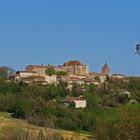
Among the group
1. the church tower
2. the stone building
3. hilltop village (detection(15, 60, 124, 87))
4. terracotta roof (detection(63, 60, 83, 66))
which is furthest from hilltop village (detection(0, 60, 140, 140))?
the church tower

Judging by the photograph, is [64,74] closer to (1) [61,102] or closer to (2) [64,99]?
(2) [64,99]

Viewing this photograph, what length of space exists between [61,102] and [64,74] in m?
29.0

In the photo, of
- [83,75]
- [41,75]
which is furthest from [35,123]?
[83,75]

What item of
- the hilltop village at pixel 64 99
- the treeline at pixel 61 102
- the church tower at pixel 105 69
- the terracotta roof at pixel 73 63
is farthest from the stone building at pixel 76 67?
the treeline at pixel 61 102

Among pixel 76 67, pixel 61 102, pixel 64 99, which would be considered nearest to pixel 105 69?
pixel 76 67

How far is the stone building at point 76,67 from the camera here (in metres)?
112

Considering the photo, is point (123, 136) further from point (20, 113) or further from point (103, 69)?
point (103, 69)

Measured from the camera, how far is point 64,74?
330 feet

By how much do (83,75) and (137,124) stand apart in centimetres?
8758

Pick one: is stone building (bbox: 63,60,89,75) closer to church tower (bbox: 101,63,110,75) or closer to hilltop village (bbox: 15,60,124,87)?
hilltop village (bbox: 15,60,124,87)

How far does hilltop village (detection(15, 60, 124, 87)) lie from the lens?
298 feet

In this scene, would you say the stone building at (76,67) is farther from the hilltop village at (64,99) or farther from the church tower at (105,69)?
the hilltop village at (64,99)

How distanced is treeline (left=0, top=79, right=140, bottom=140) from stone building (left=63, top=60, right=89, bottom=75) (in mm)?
23007

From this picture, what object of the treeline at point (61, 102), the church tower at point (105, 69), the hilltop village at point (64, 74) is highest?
the church tower at point (105, 69)
